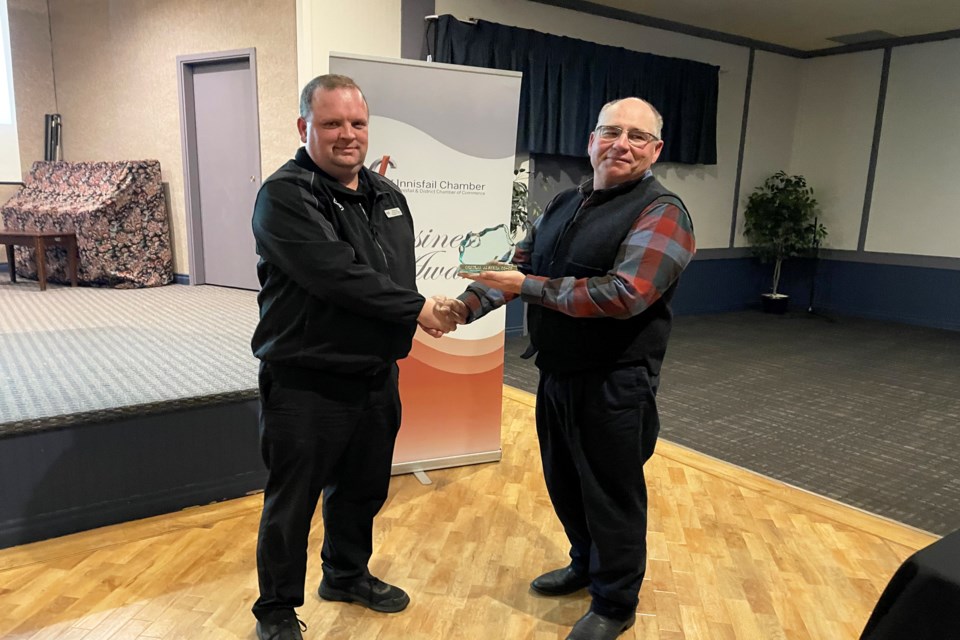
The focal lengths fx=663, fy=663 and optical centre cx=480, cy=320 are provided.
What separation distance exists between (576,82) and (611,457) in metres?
4.30

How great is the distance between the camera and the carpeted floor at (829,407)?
112 inches

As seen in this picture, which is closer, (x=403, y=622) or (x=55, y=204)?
(x=403, y=622)

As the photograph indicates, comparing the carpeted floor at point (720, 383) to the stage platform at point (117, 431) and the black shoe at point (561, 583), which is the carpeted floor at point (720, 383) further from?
the black shoe at point (561, 583)

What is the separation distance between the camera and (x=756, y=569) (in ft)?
7.22

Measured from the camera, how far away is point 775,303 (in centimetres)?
715

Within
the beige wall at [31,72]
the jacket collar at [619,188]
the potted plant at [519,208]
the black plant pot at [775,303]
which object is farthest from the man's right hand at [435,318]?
the black plant pot at [775,303]

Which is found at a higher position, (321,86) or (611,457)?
(321,86)

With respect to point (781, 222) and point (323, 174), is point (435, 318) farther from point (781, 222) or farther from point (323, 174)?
point (781, 222)

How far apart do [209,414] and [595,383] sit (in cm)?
153

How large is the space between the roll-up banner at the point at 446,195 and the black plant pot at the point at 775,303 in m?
5.21

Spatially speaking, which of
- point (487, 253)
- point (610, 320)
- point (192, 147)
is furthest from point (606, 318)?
point (192, 147)

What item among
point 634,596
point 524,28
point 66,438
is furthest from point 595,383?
point 524,28

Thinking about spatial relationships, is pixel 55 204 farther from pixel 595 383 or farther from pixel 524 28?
pixel 595 383

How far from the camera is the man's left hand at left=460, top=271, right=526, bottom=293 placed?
5.49ft
